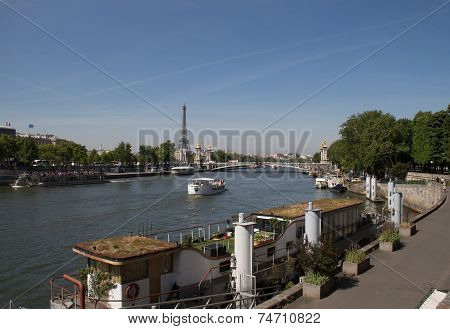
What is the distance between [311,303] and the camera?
11.2 metres

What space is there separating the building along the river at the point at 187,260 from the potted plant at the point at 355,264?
5.63ft

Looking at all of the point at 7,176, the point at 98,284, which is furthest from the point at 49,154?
the point at 98,284

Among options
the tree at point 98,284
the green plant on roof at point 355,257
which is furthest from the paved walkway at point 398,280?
the tree at point 98,284

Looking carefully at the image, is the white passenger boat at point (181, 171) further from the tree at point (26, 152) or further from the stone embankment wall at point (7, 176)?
the stone embankment wall at point (7, 176)

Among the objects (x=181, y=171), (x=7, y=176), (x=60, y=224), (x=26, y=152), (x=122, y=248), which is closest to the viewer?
(x=122, y=248)

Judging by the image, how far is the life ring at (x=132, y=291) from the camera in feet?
39.0

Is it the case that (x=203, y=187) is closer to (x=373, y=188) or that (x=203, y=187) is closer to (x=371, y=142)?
(x=373, y=188)

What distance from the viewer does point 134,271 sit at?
12.1m

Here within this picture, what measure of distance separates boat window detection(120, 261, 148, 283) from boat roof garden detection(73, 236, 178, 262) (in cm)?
41

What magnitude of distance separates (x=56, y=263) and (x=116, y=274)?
45.2 feet

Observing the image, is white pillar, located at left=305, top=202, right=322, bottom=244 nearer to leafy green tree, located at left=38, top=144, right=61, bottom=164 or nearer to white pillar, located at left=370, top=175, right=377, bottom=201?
white pillar, located at left=370, top=175, right=377, bottom=201

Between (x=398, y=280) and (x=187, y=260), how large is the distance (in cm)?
657
